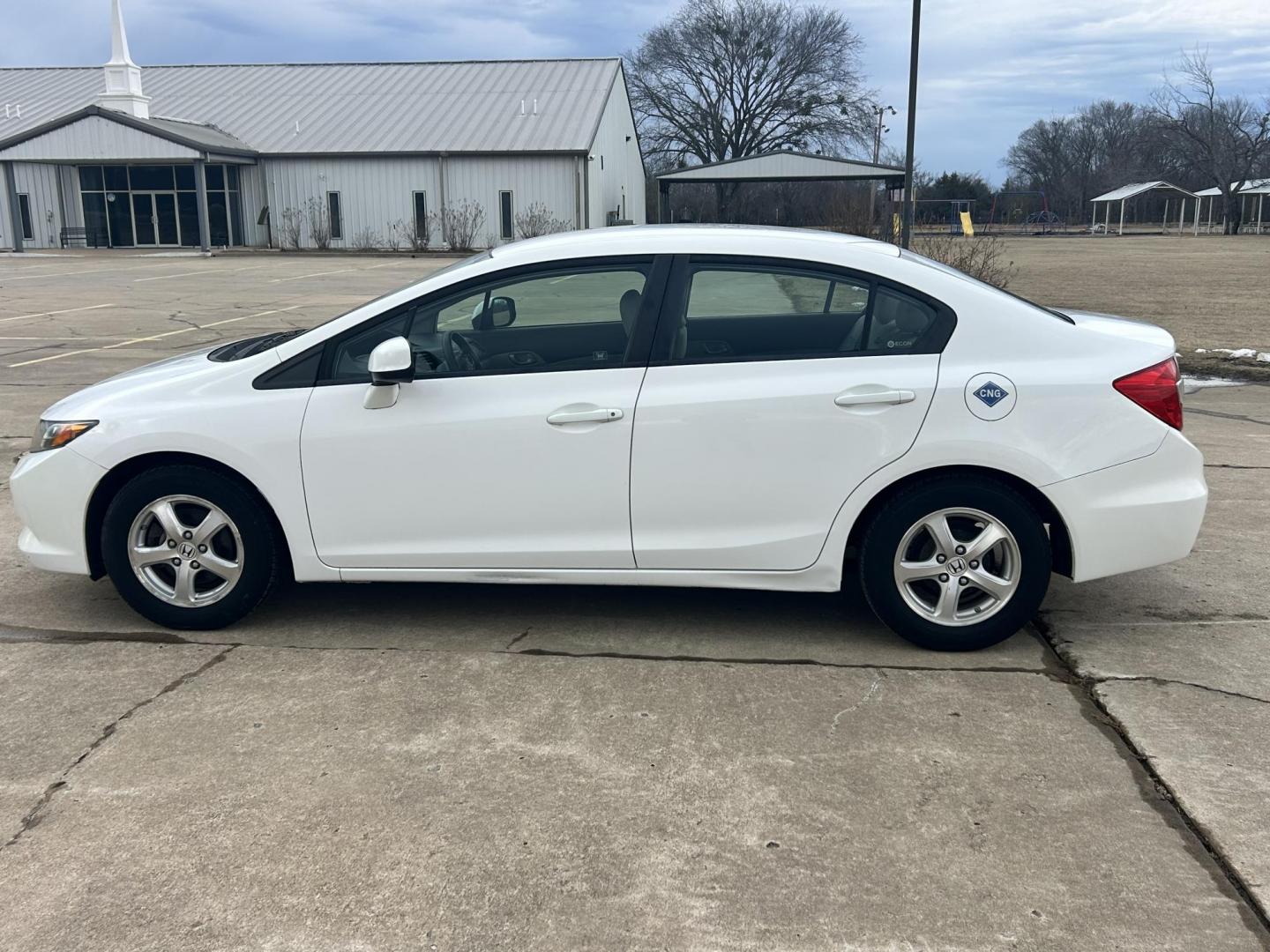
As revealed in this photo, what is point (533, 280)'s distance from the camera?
4.60m

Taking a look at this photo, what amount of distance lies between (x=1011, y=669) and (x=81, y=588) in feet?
13.8

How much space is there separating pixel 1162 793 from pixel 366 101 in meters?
50.1

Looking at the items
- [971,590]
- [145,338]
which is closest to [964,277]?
[971,590]

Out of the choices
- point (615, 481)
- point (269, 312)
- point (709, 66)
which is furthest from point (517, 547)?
point (709, 66)

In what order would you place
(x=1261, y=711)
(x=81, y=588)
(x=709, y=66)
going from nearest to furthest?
(x=1261, y=711) → (x=81, y=588) → (x=709, y=66)

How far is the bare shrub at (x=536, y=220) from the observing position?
4384 centimetres

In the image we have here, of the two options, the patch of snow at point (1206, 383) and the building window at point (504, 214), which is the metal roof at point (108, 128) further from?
the patch of snow at point (1206, 383)

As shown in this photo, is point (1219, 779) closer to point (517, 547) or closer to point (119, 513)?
point (517, 547)

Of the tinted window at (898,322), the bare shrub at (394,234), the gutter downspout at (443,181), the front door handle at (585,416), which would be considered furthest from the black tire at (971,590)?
the bare shrub at (394,234)

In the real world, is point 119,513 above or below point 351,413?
below

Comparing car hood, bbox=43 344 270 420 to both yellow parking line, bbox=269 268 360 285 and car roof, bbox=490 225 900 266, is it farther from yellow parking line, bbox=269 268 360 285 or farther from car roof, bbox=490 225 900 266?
yellow parking line, bbox=269 268 360 285

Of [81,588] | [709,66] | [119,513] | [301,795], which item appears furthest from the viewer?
[709,66]

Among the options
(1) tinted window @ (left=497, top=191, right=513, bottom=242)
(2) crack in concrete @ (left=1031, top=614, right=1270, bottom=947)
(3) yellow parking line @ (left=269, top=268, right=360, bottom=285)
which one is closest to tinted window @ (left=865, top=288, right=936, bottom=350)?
(2) crack in concrete @ (left=1031, top=614, right=1270, bottom=947)

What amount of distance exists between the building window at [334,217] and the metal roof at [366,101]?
179 cm
